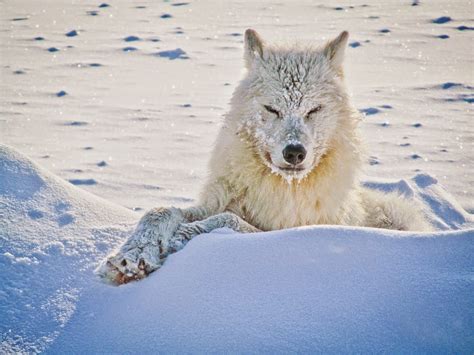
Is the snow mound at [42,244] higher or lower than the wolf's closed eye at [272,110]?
lower

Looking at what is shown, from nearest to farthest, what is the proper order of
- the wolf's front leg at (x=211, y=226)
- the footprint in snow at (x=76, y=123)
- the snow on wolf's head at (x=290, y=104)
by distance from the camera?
the wolf's front leg at (x=211, y=226) < the snow on wolf's head at (x=290, y=104) < the footprint in snow at (x=76, y=123)

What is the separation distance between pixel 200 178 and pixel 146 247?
111 inches

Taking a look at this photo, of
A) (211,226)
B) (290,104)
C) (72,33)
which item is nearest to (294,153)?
(290,104)

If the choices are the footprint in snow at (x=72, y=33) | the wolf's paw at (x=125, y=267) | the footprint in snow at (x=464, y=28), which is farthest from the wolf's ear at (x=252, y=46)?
the footprint in snow at (x=464, y=28)

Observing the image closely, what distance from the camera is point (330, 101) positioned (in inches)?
158

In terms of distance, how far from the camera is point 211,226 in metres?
3.53

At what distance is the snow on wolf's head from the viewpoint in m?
3.73

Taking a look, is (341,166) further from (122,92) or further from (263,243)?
(122,92)

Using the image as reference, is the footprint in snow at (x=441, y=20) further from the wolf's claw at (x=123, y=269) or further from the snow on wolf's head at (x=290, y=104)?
the wolf's claw at (x=123, y=269)

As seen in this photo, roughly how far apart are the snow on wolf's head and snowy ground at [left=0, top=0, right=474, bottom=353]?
917 mm

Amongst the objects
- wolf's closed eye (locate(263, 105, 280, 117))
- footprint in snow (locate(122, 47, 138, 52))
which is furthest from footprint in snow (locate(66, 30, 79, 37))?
wolf's closed eye (locate(263, 105, 280, 117))

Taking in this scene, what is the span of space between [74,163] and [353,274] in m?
4.08

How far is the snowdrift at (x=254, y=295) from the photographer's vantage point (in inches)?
92.0

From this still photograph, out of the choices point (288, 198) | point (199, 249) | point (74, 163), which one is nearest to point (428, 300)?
point (199, 249)
